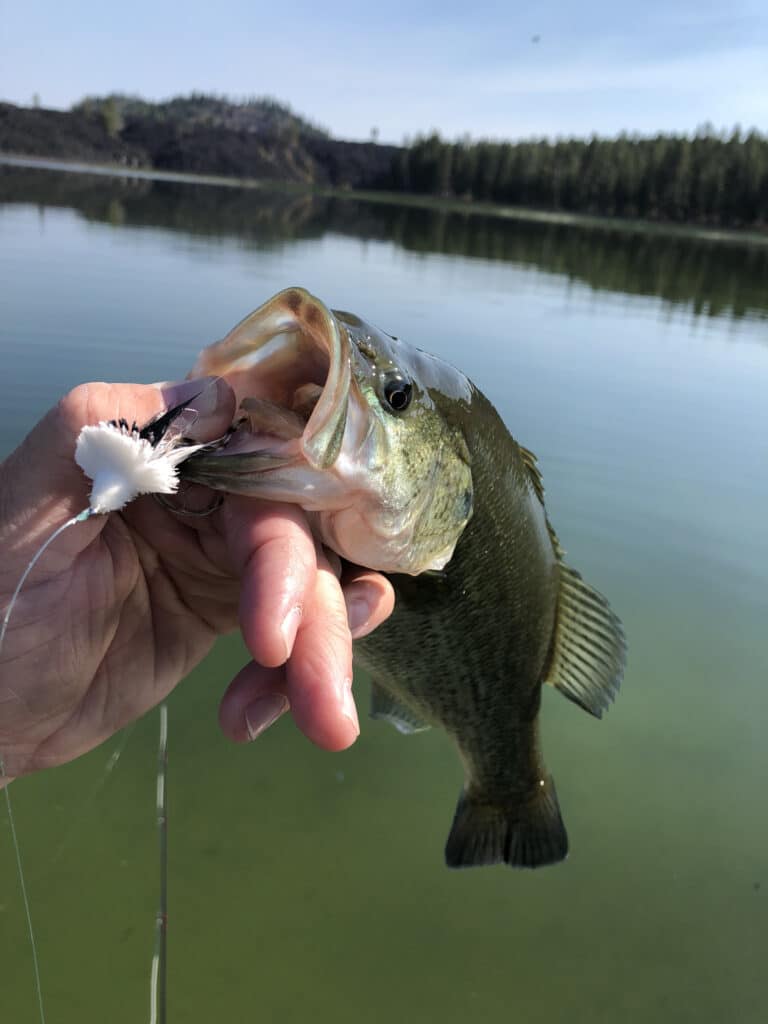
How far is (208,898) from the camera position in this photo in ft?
10.3

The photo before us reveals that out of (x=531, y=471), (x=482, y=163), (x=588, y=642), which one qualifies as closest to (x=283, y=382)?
(x=531, y=471)

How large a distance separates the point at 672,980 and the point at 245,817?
1896 millimetres

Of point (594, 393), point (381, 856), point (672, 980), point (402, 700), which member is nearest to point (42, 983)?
point (381, 856)

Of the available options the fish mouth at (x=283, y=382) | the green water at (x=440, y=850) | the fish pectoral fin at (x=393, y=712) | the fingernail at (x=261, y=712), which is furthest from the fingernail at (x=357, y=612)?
the green water at (x=440, y=850)

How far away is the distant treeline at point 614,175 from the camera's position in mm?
90500

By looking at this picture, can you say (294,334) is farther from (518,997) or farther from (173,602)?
(518,997)

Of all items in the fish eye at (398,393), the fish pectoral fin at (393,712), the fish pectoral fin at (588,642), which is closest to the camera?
the fish eye at (398,393)

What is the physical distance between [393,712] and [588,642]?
842mm

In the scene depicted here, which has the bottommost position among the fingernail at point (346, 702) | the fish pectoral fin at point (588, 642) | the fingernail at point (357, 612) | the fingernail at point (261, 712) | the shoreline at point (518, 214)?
the fish pectoral fin at point (588, 642)

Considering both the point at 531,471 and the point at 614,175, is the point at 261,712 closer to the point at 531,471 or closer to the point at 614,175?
the point at 531,471

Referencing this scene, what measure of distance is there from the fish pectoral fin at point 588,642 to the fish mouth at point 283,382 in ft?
4.52

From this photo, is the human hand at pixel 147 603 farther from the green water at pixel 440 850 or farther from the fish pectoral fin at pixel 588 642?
the green water at pixel 440 850

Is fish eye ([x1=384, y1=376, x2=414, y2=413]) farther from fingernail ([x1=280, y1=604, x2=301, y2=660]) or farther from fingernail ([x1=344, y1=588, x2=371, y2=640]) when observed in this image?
fingernail ([x1=280, y1=604, x2=301, y2=660])

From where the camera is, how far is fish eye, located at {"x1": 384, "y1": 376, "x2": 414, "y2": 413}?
175 centimetres
